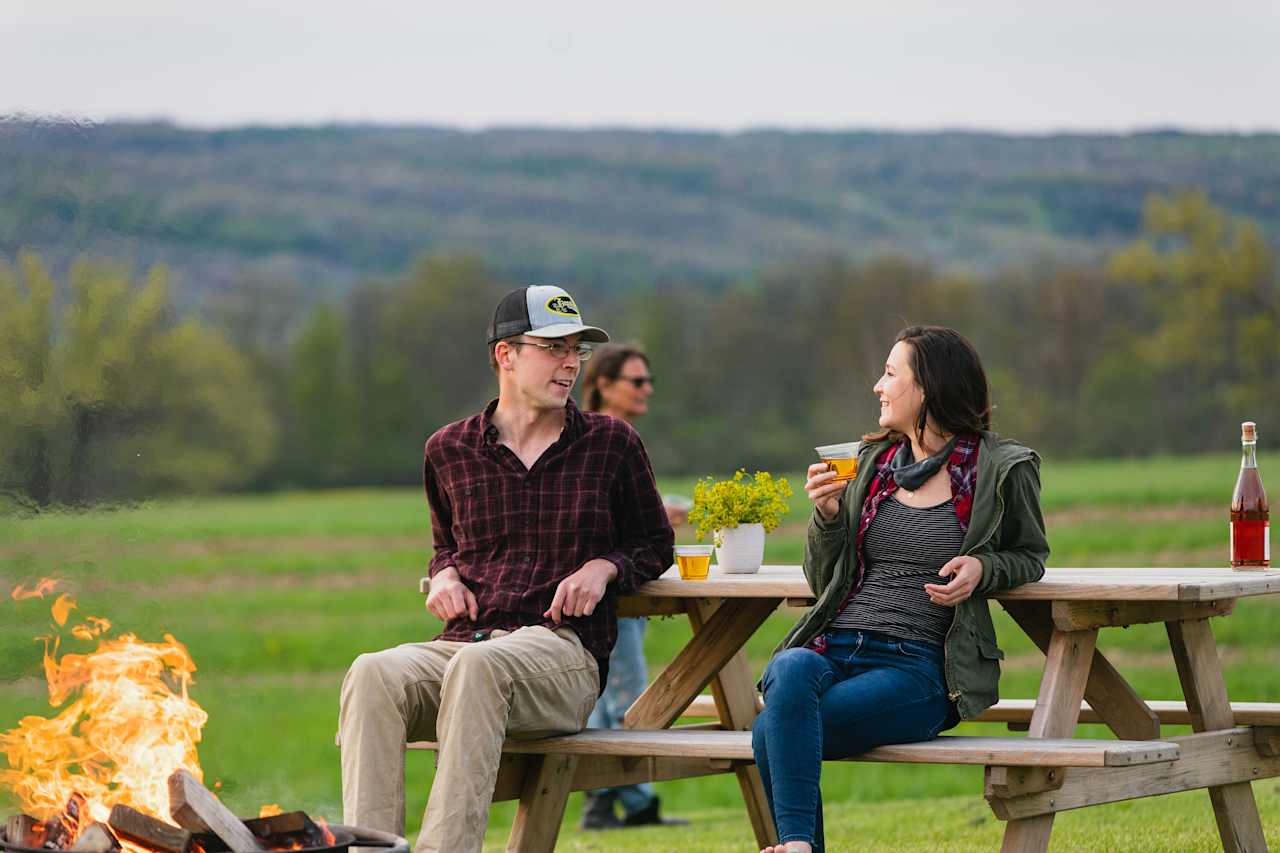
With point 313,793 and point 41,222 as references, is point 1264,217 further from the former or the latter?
point 41,222

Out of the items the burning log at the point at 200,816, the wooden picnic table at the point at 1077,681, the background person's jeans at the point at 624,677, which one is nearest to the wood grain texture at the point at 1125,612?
the wooden picnic table at the point at 1077,681

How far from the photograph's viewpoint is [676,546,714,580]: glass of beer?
475 cm

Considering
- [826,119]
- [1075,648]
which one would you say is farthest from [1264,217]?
[1075,648]

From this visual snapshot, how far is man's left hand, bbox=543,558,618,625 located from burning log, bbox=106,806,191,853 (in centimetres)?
117

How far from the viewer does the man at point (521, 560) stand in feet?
13.8

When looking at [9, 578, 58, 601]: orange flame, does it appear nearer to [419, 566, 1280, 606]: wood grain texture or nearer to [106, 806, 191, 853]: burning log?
[419, 566, 1280, 606]: wood grain texture

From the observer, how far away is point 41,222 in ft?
26.2

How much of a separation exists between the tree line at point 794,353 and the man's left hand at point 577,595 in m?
23.4

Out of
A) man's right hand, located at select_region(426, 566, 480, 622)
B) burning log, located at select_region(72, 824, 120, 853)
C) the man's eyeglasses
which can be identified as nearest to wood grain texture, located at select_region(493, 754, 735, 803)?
man's right hand, located at select_region(426, 566, 480, 622)

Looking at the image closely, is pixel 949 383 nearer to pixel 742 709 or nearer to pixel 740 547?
pixel 740 547

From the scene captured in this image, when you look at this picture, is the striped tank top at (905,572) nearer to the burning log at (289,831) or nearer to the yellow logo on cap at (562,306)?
the yellow logo on cap at (562,306)

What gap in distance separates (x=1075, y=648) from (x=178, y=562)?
2441cm

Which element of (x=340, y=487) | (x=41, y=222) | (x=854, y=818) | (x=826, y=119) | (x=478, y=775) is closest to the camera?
(x=478, y=775)

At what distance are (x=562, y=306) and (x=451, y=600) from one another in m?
0.81
